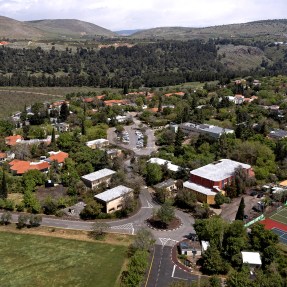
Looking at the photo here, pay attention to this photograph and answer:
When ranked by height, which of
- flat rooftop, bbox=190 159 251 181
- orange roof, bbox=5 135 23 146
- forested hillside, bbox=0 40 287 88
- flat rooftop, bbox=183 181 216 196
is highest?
forested hillside, bbox=0 40 287 88

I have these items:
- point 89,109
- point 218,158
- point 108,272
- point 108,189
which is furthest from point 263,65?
point 108,272

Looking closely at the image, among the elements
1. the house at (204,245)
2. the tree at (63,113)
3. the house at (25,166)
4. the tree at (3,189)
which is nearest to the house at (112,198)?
the tree at (3,189)

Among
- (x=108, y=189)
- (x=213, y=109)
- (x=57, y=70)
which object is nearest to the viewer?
(x=108, y=189)

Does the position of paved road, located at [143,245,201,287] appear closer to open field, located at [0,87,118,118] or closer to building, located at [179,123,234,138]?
building, located at [179,123,234,138]

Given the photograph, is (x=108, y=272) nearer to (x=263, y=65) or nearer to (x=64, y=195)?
(x=64, y=195)

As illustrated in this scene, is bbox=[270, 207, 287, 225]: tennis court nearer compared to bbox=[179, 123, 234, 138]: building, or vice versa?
bbox=[270, 207, 287, 225]: tennis court

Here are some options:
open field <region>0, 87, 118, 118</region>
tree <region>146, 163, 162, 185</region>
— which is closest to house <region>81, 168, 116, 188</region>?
tree <region>146, 163, 162, 185</region>
